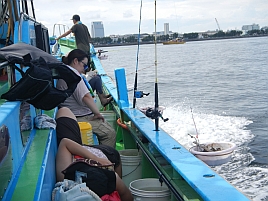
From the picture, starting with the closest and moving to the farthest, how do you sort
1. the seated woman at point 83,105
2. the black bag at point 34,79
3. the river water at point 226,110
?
the black bag at point 34,79 → the seated woman at point 83,105 → the river water at point 226,110

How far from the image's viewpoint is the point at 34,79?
7.30ft

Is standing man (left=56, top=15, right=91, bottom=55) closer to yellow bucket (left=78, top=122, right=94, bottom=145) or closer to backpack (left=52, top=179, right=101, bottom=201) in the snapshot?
yellow bucket (left=78, top=122, right=94, bottom=145)

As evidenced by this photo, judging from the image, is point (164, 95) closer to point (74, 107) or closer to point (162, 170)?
point (74, 107)

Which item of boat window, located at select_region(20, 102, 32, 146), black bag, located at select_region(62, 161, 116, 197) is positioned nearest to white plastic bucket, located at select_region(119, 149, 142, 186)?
black bag, located at select_region(62, 161, 116, 197)

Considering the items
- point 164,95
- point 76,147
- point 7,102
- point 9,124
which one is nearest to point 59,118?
point 76,147

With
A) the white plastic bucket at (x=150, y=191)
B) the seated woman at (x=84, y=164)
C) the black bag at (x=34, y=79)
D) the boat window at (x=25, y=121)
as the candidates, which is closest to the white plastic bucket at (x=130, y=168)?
the seated woman at (x=84, y=164)

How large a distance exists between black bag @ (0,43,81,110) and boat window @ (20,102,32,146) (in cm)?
10

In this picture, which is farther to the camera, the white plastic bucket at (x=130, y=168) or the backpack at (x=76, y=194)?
the white plastic bucket at (x=130, y=168)

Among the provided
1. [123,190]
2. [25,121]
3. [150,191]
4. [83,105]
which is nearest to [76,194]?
[25,121]

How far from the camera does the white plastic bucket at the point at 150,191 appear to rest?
2986 mm

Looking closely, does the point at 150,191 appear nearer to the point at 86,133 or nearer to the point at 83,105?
the point at 86,133

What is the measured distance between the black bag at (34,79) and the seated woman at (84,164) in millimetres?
498

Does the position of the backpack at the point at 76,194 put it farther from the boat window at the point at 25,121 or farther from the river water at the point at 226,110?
the river water at the point at 226,110

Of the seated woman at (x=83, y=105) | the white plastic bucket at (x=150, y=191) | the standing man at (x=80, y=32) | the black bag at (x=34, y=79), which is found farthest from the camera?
the standing man at (x=80, y=32)
